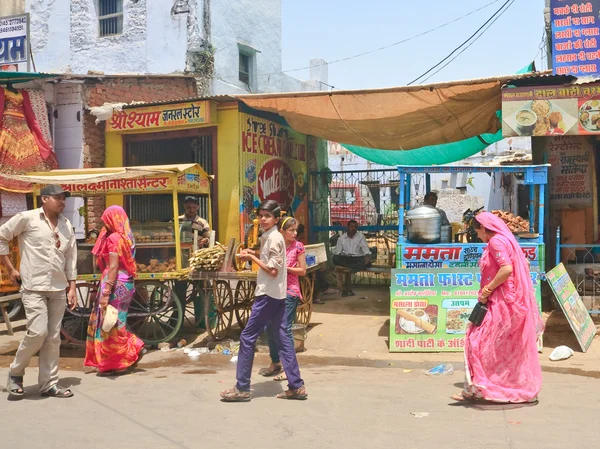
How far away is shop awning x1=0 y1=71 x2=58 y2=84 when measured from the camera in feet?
30.4

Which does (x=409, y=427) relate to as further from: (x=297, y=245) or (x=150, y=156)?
(x=150, y=156)

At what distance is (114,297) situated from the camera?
21.2ft

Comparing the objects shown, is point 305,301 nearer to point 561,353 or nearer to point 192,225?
point 192,225

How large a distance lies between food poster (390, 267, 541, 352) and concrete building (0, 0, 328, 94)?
9466 millimetres

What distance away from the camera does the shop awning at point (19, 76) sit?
30.4ft

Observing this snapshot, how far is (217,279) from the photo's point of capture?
7.40 metres

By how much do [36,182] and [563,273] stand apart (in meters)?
6.40

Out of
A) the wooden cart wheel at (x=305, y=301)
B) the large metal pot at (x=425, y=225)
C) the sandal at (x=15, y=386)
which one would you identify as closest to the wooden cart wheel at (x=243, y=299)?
the wooden cart wheel at (x=305, y=301)

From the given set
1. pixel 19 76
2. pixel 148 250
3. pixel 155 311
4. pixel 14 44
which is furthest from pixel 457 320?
pixel 14 44

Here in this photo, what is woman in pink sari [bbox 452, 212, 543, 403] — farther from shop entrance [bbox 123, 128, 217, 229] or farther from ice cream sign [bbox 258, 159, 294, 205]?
shop entrance [bbox 123, 128, 217, 229]

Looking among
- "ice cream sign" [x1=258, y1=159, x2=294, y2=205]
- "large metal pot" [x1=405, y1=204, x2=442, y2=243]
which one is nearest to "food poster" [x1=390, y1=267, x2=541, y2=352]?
"large metal pot" [x1=405, y1=204, x2=442, y2=243]

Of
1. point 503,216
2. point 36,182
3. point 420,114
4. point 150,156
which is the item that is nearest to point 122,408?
point 36,182

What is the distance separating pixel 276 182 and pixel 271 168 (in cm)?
31

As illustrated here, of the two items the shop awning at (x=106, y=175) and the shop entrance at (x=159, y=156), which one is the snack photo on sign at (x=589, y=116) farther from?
the shop entrance at (x=159, y=156)
